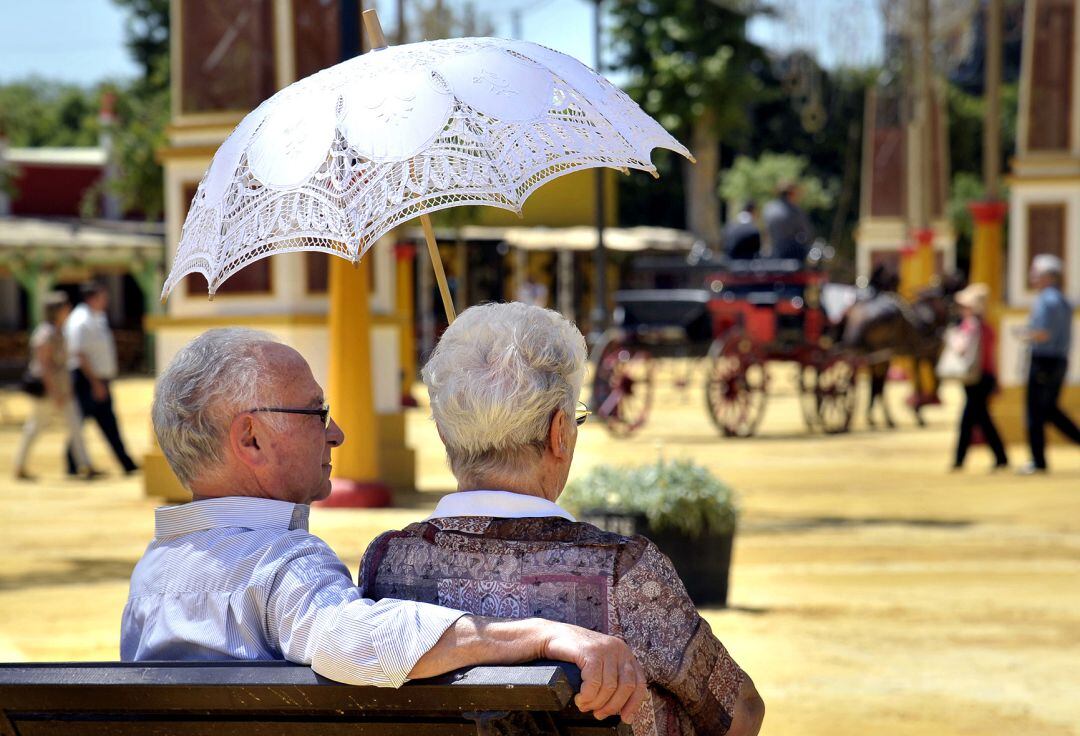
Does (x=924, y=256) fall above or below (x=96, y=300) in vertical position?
below

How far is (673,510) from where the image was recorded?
24.2 feet

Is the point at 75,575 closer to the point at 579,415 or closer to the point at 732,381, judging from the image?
the point at 579,415

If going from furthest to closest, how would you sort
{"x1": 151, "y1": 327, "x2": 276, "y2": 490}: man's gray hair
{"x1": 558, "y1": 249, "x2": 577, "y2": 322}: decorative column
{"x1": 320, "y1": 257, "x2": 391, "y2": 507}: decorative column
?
{"x1": 558, "y1": 249, "x2": 577, "y2": 322}: decorative column < {"x1": 320, "y1": 257, "x2": 391, "y2": 507}: decorative column < {"x1": 151, "y1": 327, "x2": 276, "y2": 490}: man's gray hair

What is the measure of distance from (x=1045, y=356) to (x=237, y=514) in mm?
12843

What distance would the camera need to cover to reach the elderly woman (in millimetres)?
2588

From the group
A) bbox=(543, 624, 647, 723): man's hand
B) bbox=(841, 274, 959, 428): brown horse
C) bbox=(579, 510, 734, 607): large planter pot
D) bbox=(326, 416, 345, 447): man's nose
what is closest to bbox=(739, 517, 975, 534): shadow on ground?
bbox=(579, 510, 734, 607): large planter pot

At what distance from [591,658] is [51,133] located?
60559 millimetres

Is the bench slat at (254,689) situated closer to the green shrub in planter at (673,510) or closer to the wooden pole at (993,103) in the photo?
the green shrub in planter at (673,510)

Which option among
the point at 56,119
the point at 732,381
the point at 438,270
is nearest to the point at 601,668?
the point at 438,270

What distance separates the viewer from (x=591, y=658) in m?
2.34

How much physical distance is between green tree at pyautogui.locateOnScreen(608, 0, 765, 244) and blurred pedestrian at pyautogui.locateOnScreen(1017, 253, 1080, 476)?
29864mm

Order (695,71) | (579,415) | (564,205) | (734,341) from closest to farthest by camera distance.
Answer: (579,415) → (734,341) → (564,205) → (695,71)

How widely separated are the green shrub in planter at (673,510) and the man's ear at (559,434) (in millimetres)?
4592

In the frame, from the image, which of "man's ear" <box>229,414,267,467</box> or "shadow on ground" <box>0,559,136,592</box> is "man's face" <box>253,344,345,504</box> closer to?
"man's ear" <box>229,414,267,467</box>
